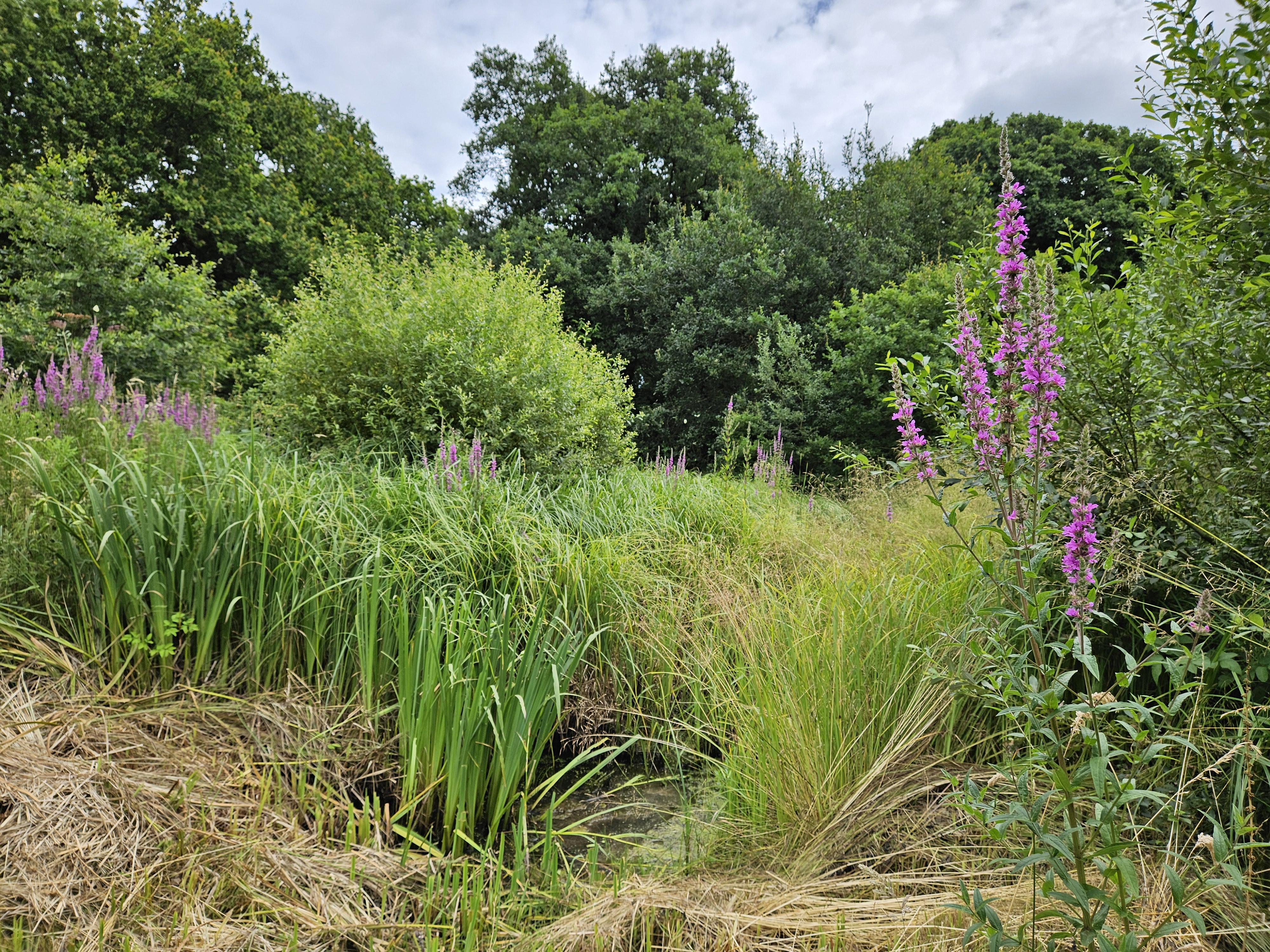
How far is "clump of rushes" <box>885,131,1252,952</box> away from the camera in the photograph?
1114 millimetres

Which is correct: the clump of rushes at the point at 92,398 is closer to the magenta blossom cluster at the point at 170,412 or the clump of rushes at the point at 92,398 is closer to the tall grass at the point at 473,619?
the magenta blossom cluster at the point at 170,412

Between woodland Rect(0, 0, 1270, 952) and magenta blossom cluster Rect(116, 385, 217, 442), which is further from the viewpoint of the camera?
magenta blossom cluster Rect(116, 385, 217, 442)

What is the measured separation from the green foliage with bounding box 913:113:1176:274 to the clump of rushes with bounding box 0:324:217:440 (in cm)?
1615

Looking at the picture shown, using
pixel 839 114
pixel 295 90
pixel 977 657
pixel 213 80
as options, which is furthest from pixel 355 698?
pixel 295 90

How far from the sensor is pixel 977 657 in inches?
80.6

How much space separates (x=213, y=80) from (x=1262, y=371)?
17809mm

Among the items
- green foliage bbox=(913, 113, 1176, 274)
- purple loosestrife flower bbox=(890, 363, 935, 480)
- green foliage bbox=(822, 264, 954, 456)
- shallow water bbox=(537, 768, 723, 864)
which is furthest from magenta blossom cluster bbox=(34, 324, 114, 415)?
green foliage bbox=(913, 113, 1176, 274)

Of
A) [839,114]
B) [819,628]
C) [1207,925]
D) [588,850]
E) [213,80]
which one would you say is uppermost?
[213,80]

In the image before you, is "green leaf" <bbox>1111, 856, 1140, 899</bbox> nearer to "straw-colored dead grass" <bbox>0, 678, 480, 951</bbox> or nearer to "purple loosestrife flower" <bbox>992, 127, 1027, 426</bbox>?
"purple loosestrife flower" <bbox>992, 127, 1027, 426</bbox>

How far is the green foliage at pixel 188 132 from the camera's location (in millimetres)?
12398

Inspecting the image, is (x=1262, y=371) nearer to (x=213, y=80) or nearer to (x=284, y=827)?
(x=284, y=827)

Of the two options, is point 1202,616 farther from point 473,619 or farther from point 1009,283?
point 473,619

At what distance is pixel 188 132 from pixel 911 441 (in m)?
17.7

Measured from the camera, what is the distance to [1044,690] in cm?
125
